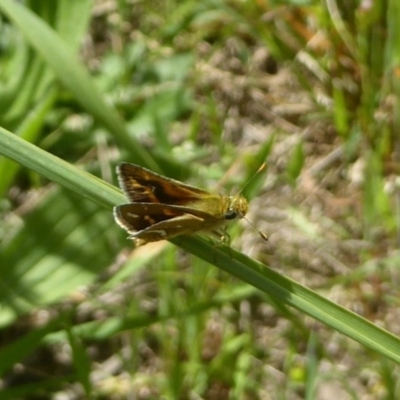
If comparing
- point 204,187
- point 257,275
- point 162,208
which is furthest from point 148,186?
point 204,187

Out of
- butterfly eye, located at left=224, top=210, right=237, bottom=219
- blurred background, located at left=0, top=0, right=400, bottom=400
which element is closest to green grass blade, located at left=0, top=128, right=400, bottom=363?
butterfly eye, located at left=224, top=210, right=237, bottom=219

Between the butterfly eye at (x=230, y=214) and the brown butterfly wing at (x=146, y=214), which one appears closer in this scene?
the brown butterfly wing at (x=146, y=214)

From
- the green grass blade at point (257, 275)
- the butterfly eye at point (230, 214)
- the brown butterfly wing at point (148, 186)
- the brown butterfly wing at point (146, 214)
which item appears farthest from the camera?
the butterfly eye at point (230, 214)

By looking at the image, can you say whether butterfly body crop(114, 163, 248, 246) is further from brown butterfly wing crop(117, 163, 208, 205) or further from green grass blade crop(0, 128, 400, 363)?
green grass blade crop(0, 128, 400, 363)

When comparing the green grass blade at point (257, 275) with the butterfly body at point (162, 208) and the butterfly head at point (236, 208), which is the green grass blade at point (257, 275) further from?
the butterfly head at point (236, 208)

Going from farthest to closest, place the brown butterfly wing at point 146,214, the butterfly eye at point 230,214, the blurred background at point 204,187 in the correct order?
1. the blurred background at point 204,187
2. the butterfly eye at point 230,214
3. the brown butterfly wing at point 146,214

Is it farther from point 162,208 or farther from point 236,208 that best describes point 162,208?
point 236,208

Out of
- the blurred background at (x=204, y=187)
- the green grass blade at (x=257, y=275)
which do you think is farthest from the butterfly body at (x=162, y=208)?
the blurred background at (x=204, y=187)

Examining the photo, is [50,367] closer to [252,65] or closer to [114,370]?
[114,370]

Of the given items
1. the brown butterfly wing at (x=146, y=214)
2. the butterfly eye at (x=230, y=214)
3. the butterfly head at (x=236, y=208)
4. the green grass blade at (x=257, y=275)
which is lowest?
the green grass blade at (x=257, y=275)
